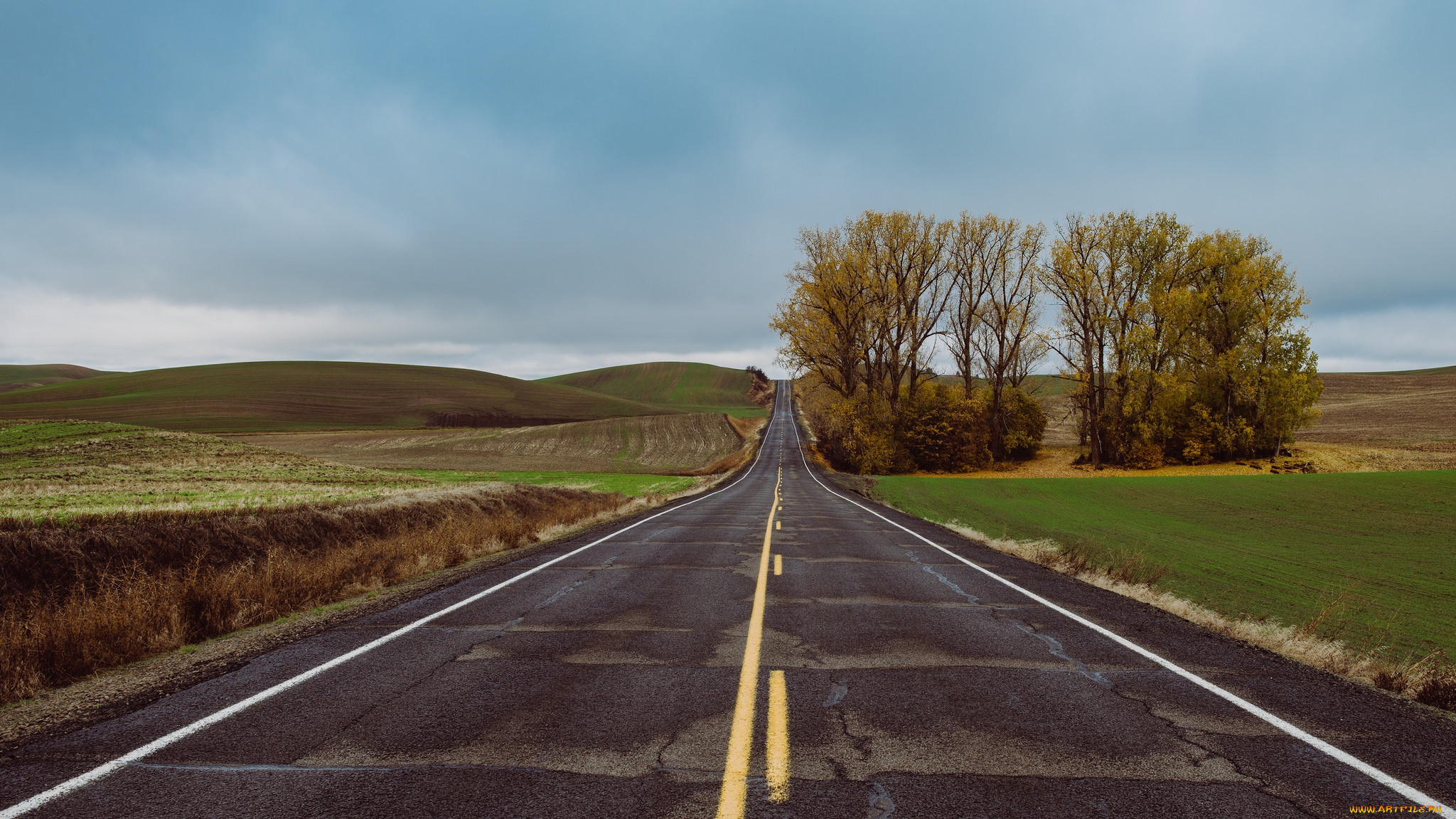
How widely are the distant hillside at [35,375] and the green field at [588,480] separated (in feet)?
608

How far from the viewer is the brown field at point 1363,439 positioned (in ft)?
112

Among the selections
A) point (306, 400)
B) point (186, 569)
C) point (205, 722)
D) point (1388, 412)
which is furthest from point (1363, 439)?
point (306, 400)

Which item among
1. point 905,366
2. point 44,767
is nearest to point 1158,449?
point 905,366

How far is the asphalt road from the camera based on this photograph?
344cm

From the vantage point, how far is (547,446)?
222 ft

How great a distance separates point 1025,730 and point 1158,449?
4477 cm

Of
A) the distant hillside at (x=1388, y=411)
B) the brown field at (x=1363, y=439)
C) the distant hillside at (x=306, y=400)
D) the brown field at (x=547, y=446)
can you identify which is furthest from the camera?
the distant hillside at (x=306, y=400)

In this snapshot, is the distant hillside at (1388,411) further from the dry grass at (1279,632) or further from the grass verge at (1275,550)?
the dry grass at (1279,632)

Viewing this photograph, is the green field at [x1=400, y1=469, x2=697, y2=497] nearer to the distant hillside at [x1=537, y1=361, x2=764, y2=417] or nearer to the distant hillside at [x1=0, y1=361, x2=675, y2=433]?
the distant hillside at [x1=0, y1=361, x2=675, y2=433]

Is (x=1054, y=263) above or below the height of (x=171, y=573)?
above

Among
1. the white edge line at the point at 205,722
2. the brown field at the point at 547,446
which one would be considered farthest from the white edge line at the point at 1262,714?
the brown field at the point at 547,446

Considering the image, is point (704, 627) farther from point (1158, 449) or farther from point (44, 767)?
point (1158, 449)

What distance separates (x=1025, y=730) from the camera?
4.36 metres

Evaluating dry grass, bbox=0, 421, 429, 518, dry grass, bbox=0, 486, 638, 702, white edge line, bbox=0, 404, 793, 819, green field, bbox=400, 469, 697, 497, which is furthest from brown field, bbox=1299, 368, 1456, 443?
dry grass, bbox=0, 421, 429, 518
